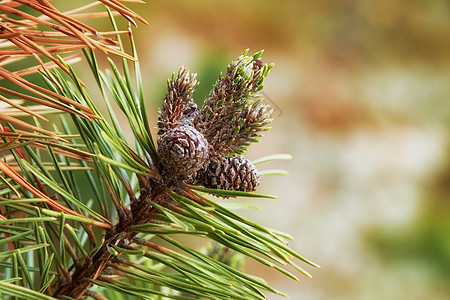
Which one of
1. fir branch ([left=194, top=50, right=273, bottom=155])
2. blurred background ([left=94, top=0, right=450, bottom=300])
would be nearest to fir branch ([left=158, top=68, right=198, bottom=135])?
fir branch ([left=194, top=50, right=273, bottom=155])

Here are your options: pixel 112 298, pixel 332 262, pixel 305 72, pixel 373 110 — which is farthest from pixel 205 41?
pixel 112 298

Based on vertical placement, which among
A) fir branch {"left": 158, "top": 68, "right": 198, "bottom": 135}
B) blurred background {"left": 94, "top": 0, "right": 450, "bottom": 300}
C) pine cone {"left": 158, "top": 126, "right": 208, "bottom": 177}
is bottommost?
pine cone {"left": 158, "top": 126, "right": 208, "bottom": 177}

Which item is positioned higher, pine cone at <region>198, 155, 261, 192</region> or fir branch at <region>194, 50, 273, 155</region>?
fir branch at <region>194, 50, 273, 155</region>

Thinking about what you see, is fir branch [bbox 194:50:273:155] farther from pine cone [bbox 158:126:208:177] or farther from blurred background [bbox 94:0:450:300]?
blurred background [bbox 94:0:450:300]

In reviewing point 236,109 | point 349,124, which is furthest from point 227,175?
point 349,124

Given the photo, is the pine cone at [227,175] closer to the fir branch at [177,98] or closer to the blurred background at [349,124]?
the fir branch at [177,98]

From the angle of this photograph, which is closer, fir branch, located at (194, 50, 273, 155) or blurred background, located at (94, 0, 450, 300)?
fir branch, located at (194, 50, 273, 155)

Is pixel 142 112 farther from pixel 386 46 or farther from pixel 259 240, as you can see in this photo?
pixel 386 46
